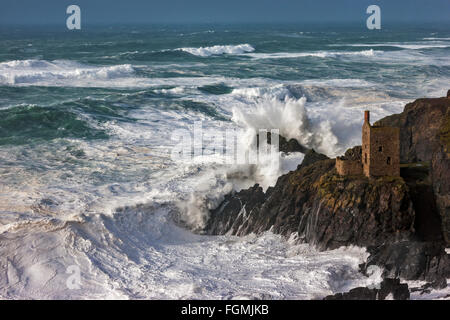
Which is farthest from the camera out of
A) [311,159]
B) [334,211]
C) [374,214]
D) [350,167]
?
[311,159]

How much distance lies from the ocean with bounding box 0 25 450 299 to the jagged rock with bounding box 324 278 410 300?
1.25 ft

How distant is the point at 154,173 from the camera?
30562 millimetres

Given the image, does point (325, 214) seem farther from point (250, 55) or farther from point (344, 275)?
point (250, 55)

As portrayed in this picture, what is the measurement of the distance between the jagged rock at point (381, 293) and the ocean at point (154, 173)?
0.38m

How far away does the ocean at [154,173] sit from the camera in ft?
66.3

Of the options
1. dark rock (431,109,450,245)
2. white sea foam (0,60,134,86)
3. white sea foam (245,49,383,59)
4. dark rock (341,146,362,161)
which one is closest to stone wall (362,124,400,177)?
dark rock (431,109,450,245)

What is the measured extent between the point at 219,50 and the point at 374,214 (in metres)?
78.5

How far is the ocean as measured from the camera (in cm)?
2022

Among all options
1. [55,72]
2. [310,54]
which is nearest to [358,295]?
[55,72]

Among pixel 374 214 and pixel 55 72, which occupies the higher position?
pixel 55 72

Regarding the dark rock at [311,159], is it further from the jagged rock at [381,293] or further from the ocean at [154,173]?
the jagged rock at [381,293]

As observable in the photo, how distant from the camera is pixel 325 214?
69.4ft

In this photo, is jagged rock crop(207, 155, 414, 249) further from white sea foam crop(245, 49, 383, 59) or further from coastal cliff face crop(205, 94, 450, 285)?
white sea foam crop(245, 49, 383, 59)

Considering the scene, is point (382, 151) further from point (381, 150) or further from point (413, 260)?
point (413, 260)
